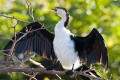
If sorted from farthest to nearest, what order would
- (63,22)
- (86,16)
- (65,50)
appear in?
(86,16) < (63,22) < (65,50)

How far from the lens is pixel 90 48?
5430 mm

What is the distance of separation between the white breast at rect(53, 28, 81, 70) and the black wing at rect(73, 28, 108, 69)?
0.07 meters

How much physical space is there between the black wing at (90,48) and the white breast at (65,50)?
0.07 m

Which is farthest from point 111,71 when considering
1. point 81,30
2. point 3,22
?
point 3,22

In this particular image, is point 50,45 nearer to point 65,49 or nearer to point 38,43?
point 38,43

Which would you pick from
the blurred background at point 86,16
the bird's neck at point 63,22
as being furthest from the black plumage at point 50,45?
the blurred background at point 86,16

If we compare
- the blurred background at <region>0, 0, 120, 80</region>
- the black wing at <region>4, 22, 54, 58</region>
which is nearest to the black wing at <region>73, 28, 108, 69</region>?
the black wing at <region>4, 22, 54, 58</region>

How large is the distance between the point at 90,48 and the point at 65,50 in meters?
0.26

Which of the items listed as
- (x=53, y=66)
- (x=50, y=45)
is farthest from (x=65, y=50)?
(x=50, y=45)

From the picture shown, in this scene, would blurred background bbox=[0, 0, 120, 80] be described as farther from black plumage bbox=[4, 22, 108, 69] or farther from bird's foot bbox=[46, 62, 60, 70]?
bird's foot bbox=[46, 62, 60, 70]

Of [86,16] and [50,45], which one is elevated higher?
[86,16]

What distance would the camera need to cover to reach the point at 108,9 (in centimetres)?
861

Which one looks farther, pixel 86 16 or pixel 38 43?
pixel 86 16

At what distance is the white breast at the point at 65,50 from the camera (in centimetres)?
533
